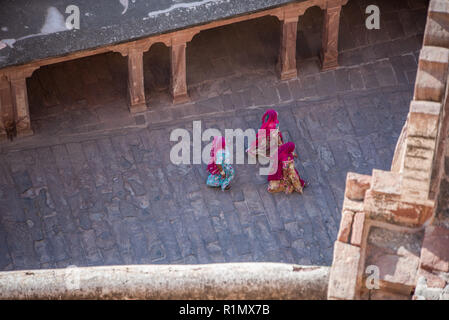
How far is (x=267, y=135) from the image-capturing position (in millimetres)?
17359

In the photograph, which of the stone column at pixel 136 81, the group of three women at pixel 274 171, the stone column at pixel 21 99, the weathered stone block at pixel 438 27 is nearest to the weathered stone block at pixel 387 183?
the weathered stone block at pixel 438 27

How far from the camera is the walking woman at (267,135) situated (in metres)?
17.3

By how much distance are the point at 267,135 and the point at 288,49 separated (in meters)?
1.69

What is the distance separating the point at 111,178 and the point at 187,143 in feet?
4.58

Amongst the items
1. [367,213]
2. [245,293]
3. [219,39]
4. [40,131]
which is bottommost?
[245,293]

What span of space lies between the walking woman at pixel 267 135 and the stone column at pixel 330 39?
1.74 m

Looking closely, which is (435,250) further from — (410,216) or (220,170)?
(220,170)

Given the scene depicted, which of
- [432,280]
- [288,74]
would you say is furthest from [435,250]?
[288,74]

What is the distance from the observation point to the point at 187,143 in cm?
1758

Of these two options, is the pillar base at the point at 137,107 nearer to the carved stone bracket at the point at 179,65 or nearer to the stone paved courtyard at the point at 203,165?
the stone paved courtyard at the point at 203,165

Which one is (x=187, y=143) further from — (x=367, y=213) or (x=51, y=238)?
(x=367, y=213)

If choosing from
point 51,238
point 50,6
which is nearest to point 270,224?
point 51,238

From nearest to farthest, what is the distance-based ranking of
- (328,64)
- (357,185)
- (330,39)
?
(357,185), (330,39), (328,64)

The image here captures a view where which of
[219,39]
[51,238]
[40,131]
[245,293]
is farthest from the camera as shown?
[219,39]
